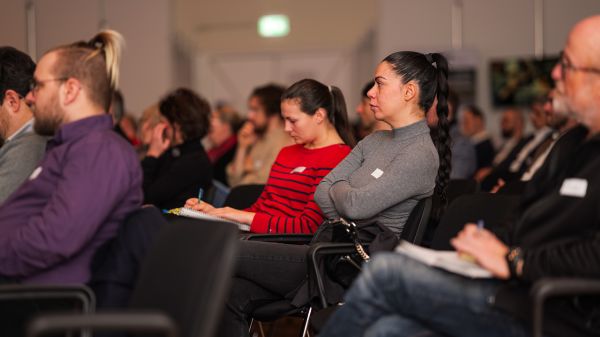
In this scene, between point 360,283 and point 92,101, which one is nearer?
point 360,283

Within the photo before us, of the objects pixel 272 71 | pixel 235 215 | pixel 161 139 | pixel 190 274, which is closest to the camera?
pixel 190 274

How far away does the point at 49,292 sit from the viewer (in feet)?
6.11

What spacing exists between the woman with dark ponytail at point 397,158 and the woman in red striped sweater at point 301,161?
257mm

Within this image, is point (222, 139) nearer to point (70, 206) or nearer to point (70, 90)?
point (70, 90)

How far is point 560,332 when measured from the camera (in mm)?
1845

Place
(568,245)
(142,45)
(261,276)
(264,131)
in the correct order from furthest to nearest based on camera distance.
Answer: (142,45), (264,131), (261,276), (568,245)

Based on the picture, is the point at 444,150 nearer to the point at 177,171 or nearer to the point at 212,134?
the point at 177,171

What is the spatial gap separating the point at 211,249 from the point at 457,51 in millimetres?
7303

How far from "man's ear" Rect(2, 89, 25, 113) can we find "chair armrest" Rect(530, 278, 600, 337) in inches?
81.3

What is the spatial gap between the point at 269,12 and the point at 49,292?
9.93 m

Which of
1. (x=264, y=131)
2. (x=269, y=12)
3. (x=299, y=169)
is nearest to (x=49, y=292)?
(x=299, y=169)

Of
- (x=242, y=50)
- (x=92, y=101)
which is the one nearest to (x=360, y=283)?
(x=92, y=101)

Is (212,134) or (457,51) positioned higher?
(457,51)

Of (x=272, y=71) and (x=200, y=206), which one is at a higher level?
(x=272, y=71)
